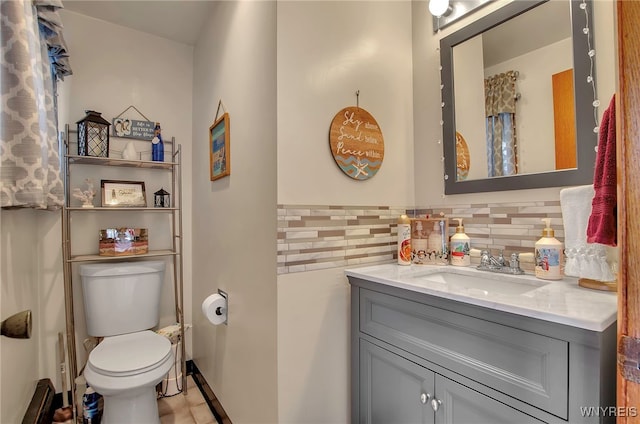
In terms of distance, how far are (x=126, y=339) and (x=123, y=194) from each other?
36.5 inches

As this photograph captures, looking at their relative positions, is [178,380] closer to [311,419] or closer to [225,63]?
[311,419]

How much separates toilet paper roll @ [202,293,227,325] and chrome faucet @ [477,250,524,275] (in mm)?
1295

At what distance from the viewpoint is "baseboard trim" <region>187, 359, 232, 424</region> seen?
1738 millimetres

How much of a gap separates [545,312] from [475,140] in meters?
0.91

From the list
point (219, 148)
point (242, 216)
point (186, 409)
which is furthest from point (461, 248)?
point (186, 409)

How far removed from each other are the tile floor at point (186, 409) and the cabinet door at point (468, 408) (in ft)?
4.82

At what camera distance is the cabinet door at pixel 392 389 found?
1020 mm

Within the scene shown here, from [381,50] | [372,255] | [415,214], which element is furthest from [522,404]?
[381,50]

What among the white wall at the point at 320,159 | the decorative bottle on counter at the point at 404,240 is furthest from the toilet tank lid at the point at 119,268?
the decorative bottle on counter at the point at 404,240

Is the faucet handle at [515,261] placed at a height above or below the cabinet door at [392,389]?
above

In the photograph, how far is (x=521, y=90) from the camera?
4.20ft

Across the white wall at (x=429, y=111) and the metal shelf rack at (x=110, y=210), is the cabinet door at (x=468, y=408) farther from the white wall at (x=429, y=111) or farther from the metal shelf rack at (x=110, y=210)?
the metal shelf rack at (x=110, y=210)

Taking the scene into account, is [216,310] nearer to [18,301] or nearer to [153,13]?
[18,301]

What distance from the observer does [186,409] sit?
1.92m
